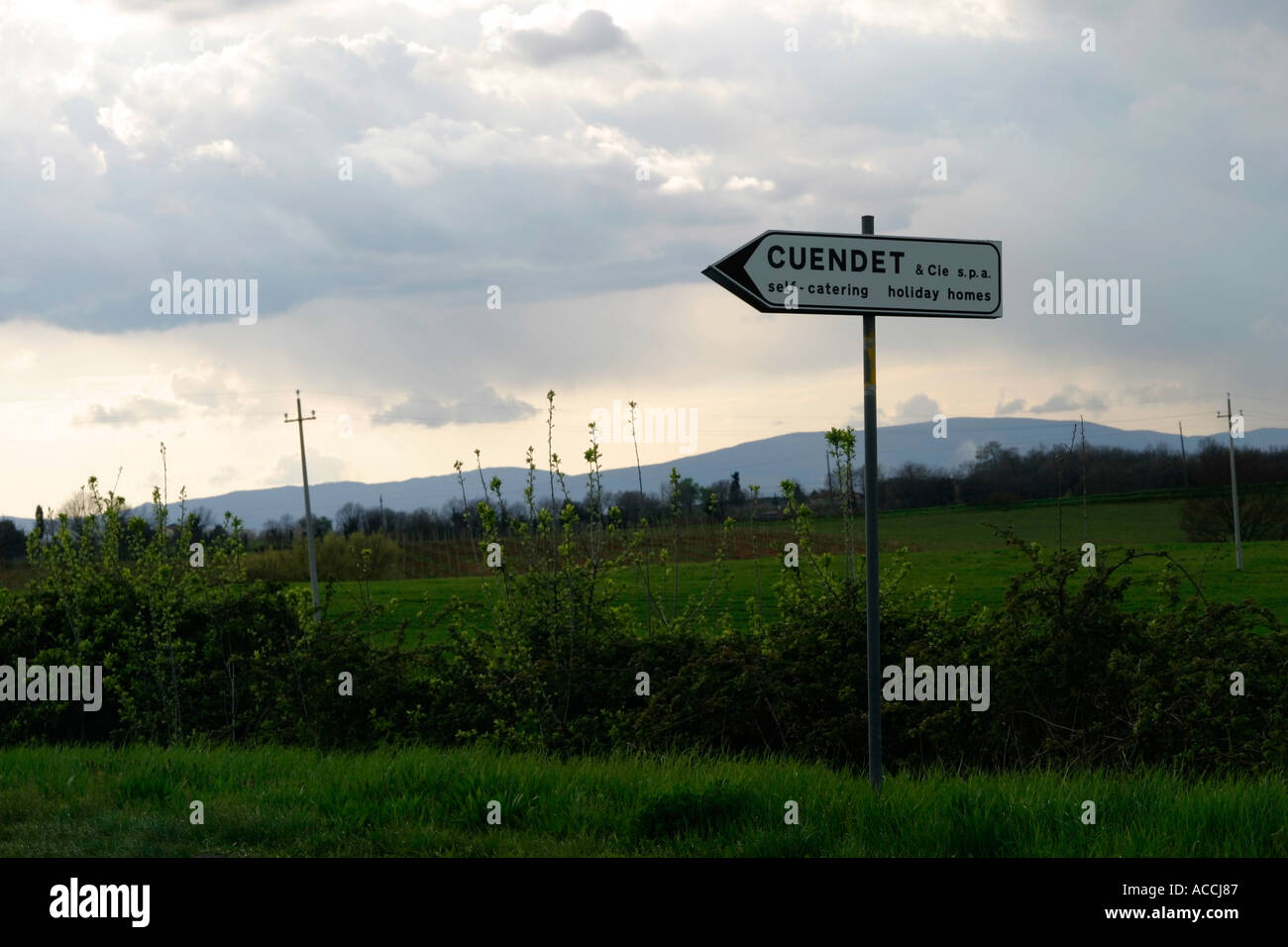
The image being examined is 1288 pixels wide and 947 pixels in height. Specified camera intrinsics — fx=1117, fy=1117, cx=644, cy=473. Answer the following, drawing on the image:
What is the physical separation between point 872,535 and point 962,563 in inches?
1986

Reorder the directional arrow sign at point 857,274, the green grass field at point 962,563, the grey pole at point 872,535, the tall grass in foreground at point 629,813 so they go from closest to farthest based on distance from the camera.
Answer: the tall grass in foreground at point 629,813 → the grey pole at point 872,535 → the directional arrow sign at point 857,274 → the green grass field at point 962,563

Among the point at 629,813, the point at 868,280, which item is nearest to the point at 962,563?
the point at 868,280

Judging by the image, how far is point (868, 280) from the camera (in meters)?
6.00

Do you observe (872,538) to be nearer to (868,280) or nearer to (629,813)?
(868,280)

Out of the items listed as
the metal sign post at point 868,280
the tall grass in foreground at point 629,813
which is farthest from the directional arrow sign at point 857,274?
the tall grass in foreground at point 629,813

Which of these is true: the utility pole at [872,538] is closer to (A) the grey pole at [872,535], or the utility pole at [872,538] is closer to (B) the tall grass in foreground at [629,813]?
(A) the grey pole at [872,535]

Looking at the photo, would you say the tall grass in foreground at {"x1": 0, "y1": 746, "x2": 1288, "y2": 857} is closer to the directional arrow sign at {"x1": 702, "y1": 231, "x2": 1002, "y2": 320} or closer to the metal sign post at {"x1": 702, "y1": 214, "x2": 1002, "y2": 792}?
the metal sign post at {"x1": 702, "y1": 214, "x2": 1002, "y2": 792}

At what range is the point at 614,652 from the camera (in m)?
9.37

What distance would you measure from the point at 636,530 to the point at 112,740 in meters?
5.10

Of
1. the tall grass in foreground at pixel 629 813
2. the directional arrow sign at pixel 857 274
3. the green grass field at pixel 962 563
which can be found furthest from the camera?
the green grass field at pixel 962 563

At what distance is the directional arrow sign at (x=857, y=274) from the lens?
594cm

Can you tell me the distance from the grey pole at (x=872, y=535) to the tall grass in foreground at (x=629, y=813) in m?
0.31

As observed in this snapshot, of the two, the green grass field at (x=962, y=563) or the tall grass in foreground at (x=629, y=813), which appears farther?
the green grass field at (x=962, y=563)
